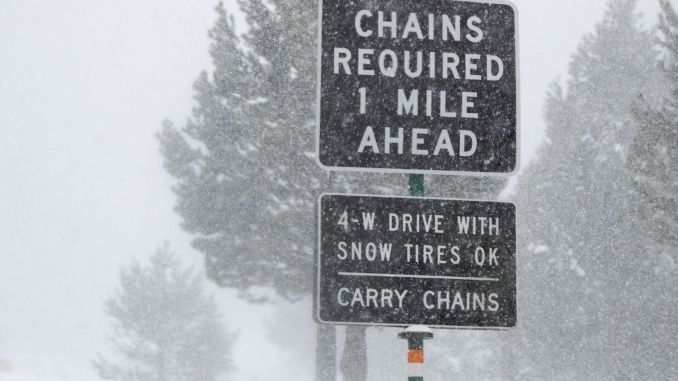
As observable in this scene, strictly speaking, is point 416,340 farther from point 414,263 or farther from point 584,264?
point 584,264

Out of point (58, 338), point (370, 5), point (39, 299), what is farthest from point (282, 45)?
point (39, 299)

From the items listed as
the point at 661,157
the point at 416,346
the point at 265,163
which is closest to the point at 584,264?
the point at 661,157

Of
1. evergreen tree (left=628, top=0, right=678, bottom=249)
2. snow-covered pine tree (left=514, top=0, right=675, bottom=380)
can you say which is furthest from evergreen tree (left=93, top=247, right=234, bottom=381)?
evergreen tree (left=628, top=0, right=678, bottom=249)

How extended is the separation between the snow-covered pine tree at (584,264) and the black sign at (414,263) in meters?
18.3

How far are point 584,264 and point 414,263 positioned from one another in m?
22.4

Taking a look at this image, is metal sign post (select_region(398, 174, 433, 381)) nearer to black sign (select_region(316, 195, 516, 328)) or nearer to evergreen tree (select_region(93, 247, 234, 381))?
black sign (select_region(316, 195, 516, 328))

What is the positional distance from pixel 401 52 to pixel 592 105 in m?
30.5

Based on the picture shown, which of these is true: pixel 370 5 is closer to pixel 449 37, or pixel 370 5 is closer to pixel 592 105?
pixel 449 37

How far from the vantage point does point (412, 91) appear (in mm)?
4891

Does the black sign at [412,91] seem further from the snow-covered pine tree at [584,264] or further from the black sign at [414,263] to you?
the snow-covered pine tree at [584,264]

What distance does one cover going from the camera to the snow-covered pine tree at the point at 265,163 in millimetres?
19703

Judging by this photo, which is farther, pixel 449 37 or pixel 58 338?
pixel 58 338

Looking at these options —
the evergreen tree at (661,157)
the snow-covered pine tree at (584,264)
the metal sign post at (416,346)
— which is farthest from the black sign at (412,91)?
the snow-covered pine tree at (584,264)

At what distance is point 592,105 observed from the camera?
1336 inches
